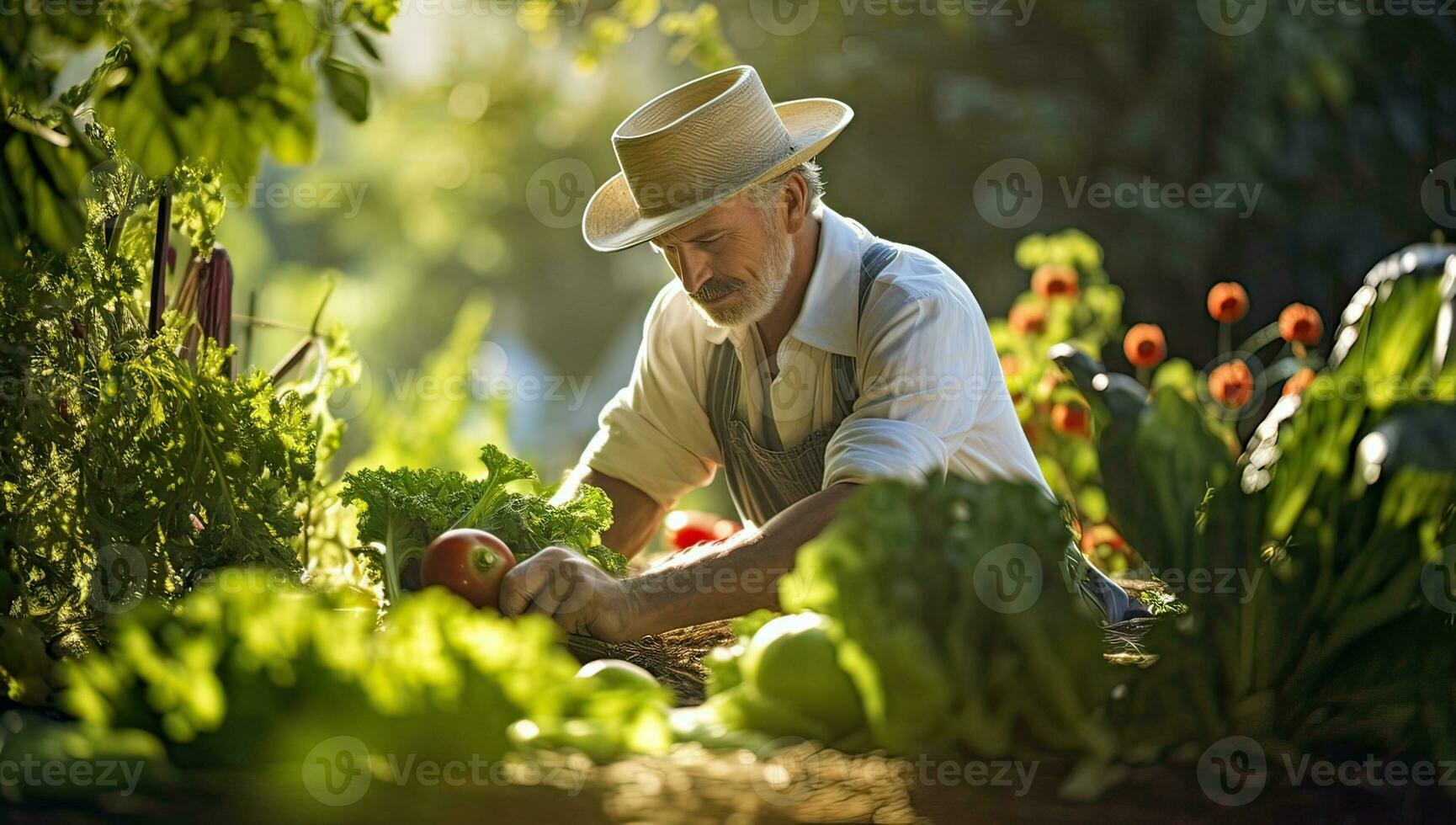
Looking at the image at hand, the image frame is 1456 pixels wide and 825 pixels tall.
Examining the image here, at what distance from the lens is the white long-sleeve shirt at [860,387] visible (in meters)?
1.70

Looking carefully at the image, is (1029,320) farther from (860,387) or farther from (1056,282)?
(860,387)

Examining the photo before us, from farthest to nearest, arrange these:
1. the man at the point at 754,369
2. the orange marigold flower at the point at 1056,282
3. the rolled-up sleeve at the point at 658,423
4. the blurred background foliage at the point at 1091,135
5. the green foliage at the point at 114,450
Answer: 1. the blurred background foliage at the point at 1091,135
2. the orange marigold flower at the point at 1056,282
3. the rolled-up sleeve at the point at 658,423
4. the man at the point at 754,369
5. the green foliage at the point at 114,450

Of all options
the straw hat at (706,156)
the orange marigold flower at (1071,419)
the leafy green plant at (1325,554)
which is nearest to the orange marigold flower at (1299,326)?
the orange marigold flower at (1071,419)

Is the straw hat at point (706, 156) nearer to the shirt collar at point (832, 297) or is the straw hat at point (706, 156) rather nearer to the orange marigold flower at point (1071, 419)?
the shirt collar at point (832, 297)

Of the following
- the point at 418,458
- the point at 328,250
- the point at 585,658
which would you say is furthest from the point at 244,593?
the point at 328,250

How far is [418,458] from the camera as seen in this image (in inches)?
116

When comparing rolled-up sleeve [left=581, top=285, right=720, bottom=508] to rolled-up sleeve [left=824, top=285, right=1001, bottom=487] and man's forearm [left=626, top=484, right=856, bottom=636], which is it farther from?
man's forearm [left=626, top=484, right=856, bottom=636]

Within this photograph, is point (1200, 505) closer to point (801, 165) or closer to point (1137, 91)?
point (801, 165)

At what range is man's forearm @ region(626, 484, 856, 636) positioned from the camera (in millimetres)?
1531

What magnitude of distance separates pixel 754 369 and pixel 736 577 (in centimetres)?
57

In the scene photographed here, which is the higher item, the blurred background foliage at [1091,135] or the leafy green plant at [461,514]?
the blurred background foliage at [1091,135]

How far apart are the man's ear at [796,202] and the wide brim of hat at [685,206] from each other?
0.04m

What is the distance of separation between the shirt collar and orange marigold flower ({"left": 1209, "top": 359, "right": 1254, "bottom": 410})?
3.12ft

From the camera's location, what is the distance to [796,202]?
1.98 metres
